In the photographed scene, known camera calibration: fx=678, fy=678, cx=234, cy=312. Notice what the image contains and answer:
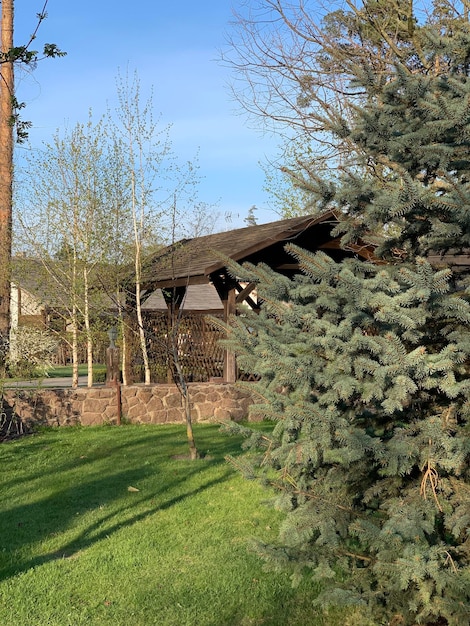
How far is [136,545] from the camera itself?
559cm

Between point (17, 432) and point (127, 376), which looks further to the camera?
point (127, 376)

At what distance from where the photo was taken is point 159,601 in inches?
177

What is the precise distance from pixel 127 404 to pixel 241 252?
11.6 feet

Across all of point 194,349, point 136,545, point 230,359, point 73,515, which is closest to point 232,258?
point 230,359

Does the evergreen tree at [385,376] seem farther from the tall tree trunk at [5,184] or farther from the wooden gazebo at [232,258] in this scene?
the tall tree trunk at [5,184]

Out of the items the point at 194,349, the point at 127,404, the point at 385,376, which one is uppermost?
the point at 385,376

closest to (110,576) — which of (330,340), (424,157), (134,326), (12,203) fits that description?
(330,340)

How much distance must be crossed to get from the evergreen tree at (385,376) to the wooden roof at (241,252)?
7.87m

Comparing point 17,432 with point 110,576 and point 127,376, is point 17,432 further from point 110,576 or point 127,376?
point 110,576

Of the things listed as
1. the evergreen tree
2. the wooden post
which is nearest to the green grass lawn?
the evergreen tree

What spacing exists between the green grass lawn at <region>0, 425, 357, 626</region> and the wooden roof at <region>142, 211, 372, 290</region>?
178 inches

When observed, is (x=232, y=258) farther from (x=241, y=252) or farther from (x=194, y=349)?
(x=194, y=349)

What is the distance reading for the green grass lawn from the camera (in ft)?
14.4

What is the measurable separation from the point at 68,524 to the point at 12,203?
9.93m
